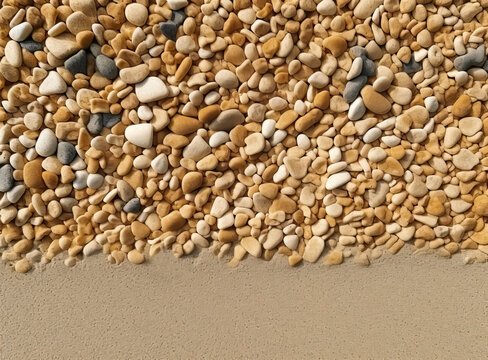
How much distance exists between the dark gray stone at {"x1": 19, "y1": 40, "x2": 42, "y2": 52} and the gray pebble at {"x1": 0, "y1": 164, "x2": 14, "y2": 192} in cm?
20

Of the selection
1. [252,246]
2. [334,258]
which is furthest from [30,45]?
[334,258]

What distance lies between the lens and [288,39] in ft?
2.34

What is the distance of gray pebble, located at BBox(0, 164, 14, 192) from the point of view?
0.71 m

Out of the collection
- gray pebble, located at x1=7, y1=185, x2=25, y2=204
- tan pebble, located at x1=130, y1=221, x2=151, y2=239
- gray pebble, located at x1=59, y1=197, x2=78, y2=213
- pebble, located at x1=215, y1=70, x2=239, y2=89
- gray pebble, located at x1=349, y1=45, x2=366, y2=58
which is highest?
gray pebble, located at x1=349, y1=45, x2=366, y2=58

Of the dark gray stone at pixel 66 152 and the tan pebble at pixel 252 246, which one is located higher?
the dark gray stone at pixel 66 152

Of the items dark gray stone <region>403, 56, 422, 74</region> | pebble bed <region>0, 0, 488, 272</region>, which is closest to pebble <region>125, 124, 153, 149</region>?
pebble bed <region>0, 0, 488, 272</region>

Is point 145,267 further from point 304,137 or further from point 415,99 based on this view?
point 415,99

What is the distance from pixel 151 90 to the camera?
2.32 feet

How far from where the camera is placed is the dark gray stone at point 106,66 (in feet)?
2.30

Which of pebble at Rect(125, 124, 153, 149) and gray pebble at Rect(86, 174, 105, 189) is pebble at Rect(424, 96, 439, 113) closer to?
pebble at Rect(125, 124, 153, 149)

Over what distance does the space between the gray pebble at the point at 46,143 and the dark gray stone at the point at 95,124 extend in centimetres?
6

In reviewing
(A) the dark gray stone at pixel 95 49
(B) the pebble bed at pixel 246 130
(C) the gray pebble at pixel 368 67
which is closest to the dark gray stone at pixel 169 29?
(B) the pebble bed at pixel 246 130

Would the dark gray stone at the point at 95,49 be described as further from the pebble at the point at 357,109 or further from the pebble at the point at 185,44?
the pebble at the point at 357,109

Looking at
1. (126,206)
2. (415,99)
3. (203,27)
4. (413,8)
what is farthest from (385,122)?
(126,206)
